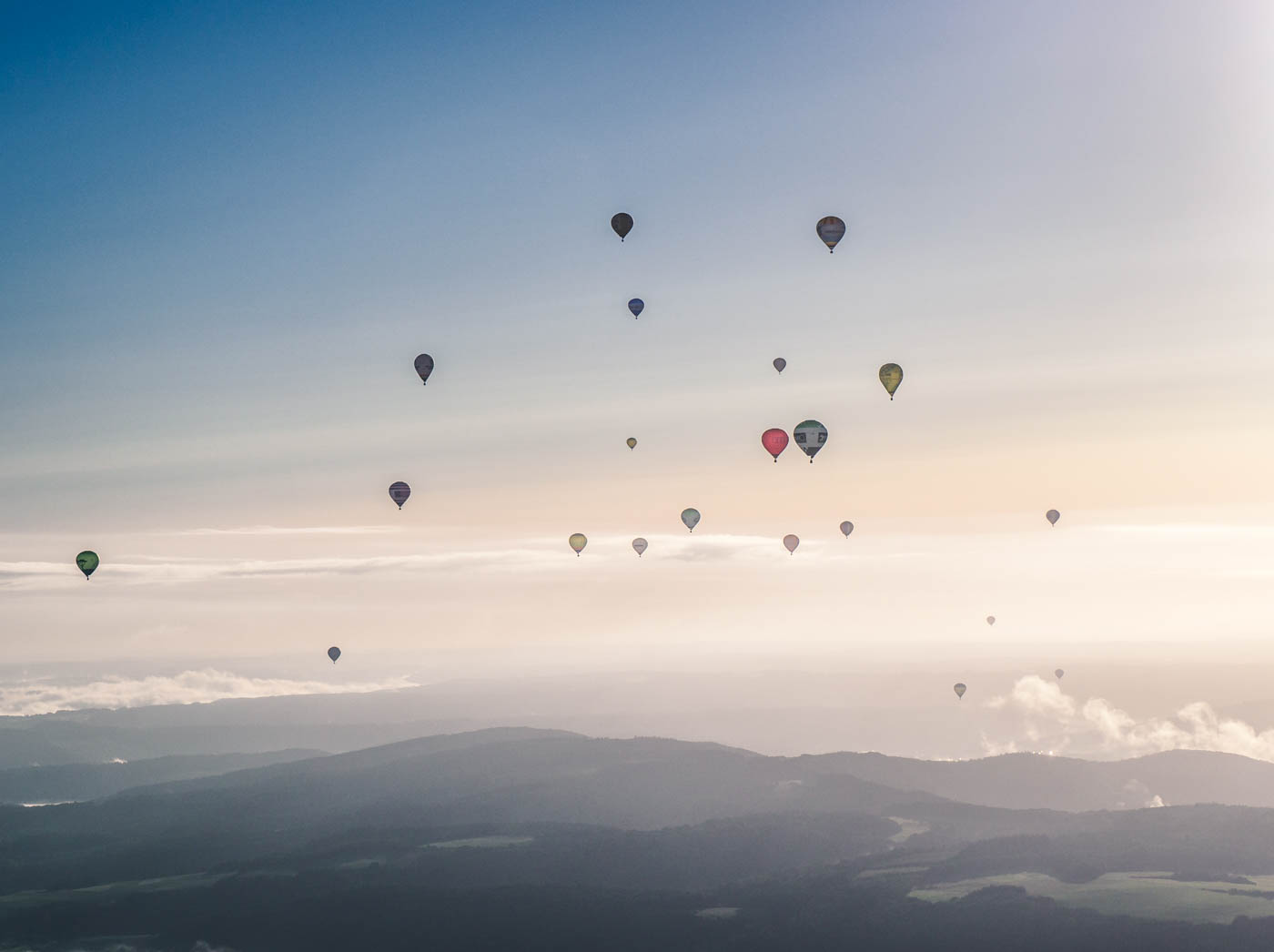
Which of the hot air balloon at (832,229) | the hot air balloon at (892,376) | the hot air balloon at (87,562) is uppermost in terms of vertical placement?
the hot air balloon at (832,229)

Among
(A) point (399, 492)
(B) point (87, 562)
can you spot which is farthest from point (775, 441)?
(B) point (87, 562)

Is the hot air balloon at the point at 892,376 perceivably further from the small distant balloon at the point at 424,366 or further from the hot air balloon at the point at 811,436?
the small distant balloon at the point at 424,366

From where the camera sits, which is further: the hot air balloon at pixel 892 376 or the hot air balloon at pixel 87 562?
the hot air balloon at pixel 87 562

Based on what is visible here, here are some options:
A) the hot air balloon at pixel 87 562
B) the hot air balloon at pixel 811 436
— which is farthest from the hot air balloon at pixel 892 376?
the hot air balloon at pixel 87 562

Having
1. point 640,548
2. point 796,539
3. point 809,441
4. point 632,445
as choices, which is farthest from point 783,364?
point 640,548

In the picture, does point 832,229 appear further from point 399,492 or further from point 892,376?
point 399,492
